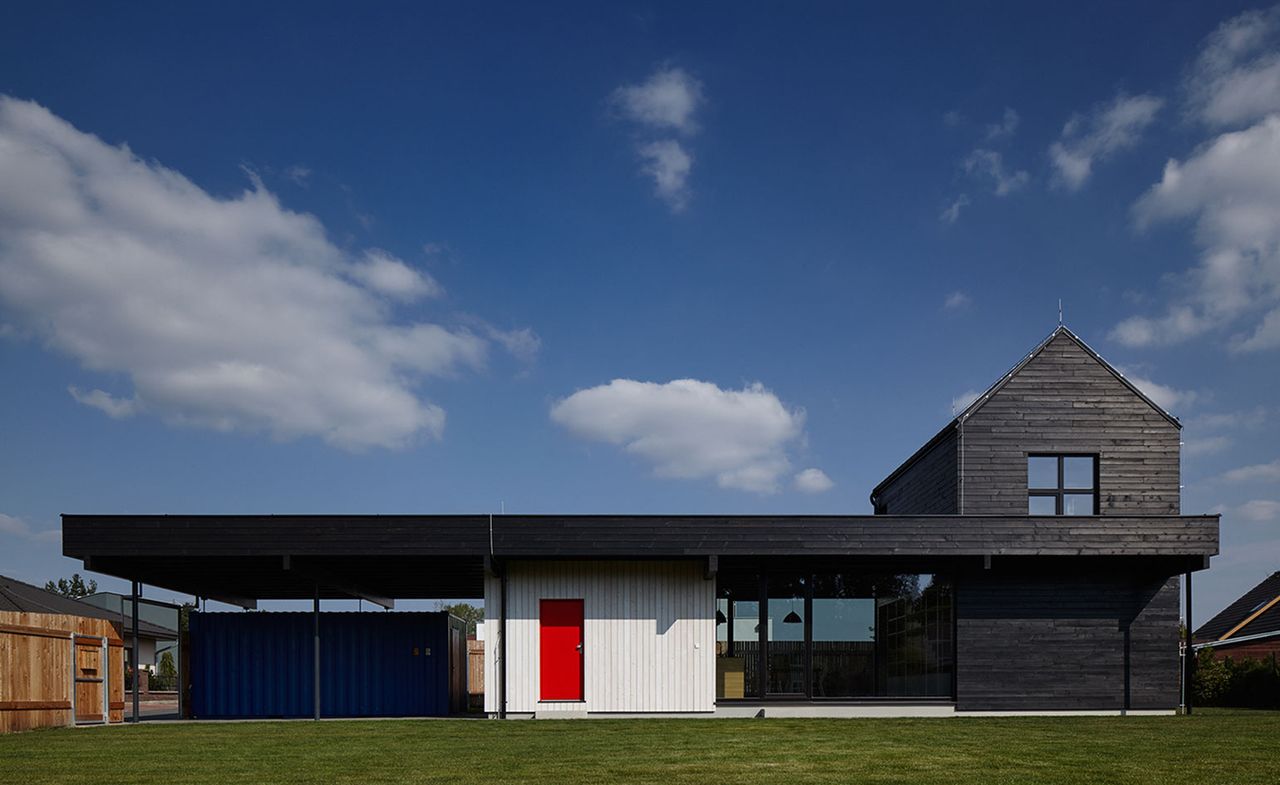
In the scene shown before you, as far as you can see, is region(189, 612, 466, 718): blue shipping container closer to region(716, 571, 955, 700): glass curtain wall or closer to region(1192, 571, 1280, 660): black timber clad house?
region(716, 571, 955, 700): glass curtain wall

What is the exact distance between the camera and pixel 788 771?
10570 mm

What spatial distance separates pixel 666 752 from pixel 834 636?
25.0 feet

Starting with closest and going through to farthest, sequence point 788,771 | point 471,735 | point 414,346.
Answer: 1. point 788,771
2. point 471,735
3. point 414,346

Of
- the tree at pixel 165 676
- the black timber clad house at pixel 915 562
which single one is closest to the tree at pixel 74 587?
the tree at pixel 165 676

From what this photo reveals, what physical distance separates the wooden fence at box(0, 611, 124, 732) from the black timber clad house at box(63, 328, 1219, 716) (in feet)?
3.99

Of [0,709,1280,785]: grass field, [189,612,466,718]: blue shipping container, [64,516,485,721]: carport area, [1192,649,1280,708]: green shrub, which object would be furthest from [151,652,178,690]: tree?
[1192,649,1280,708]: green shrub

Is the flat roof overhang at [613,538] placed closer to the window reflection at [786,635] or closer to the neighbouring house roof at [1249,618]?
the window reflection at [786,635]

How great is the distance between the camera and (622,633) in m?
19.4

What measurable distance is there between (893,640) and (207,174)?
1509 cm

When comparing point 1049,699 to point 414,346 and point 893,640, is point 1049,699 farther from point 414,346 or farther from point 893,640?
point 414,346

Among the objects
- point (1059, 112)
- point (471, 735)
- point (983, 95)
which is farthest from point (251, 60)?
point (1059, 112)

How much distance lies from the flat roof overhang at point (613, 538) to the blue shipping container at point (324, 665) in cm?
280

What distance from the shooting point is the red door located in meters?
19.3

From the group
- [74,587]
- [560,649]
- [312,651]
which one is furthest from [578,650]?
[74,587]
